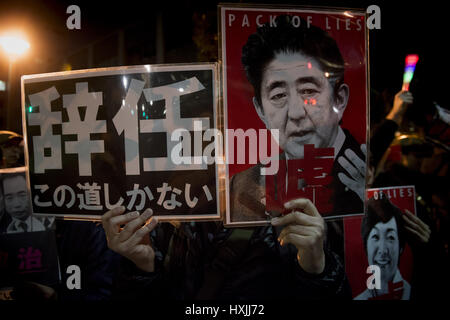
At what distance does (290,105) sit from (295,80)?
0.16m

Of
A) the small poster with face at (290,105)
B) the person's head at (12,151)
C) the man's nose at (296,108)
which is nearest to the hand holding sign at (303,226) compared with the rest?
the small poster with face at (290,105)

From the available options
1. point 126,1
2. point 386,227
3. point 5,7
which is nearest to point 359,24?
point 386,227

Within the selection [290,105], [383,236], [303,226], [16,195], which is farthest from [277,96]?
[16,195]

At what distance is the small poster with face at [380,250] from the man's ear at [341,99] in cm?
70

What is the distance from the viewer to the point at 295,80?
63.3 inches

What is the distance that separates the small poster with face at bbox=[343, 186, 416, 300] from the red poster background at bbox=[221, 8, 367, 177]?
23.6 inches

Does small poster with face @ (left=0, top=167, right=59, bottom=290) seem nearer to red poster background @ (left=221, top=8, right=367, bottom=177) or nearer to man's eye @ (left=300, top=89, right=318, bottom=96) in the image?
red poster background @ (left=221, top=8, right=367, bottom=177)

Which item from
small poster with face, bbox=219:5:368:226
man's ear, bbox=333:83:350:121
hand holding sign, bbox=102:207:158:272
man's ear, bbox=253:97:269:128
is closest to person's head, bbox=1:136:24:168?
hand holding sign, bbox=102:207:158:272

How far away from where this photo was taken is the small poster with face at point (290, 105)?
1.58 m

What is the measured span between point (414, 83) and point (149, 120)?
2.54m

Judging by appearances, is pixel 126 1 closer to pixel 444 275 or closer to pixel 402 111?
pixel 402 111

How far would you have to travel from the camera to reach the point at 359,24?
1.69 m

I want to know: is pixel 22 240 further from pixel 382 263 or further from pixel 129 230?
pixel 382 263

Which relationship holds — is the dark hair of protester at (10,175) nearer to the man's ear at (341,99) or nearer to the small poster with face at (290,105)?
the small poster with face at (290,105)
